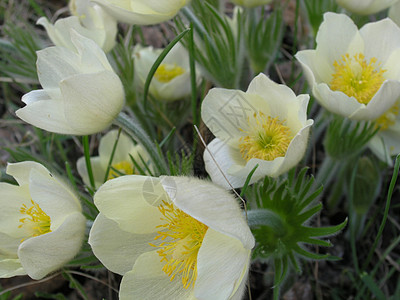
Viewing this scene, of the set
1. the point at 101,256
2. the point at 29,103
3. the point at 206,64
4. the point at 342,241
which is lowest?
the point at 342,241

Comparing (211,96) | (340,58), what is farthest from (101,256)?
(340,58)

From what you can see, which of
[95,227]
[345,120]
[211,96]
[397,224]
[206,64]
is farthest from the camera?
[397,224]

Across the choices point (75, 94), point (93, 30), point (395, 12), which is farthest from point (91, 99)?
point (395, 12)

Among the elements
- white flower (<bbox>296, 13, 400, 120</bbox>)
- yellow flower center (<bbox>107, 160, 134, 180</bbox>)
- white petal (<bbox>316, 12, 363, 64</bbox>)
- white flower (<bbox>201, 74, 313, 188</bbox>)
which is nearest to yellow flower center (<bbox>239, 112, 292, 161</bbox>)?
white flower (<bbox>201, 74, 313, 188</bbox>)

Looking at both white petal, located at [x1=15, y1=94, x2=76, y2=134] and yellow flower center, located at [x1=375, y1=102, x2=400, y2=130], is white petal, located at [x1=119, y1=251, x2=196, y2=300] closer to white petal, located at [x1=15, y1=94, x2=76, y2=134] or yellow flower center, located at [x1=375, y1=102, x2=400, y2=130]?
white petal, located at [x1=15, y1=94, x2=76, y2=134]

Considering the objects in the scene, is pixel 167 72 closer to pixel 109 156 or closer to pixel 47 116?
pixel 109 156

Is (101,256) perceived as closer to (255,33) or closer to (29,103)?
(29,103)

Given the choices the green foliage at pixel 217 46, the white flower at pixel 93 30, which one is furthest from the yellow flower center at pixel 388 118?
the white flower at pixel 93 30

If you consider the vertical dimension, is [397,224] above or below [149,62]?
below
